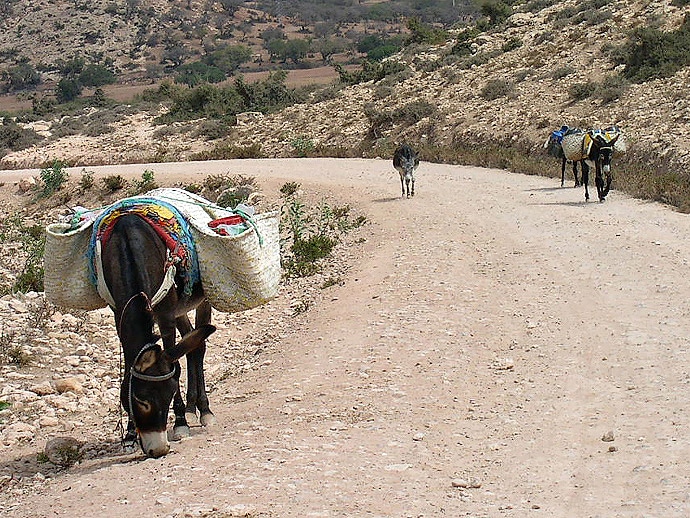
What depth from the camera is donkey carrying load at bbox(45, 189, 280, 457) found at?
5918 millimetres

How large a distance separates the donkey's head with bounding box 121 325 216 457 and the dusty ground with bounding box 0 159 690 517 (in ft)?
1.13

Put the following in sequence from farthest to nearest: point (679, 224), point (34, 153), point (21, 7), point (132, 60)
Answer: point (21, 7) < point (132, 60) < point (34, 153) < point (679, 224)

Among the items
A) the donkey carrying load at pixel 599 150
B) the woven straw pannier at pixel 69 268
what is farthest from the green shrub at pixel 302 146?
the woven straw pannier at pixel 69 268

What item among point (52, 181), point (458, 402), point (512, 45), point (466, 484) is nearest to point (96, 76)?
point (512, 45)

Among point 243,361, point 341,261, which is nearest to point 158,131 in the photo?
point 341,261

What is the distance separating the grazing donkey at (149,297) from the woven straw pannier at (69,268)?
0.36 meters

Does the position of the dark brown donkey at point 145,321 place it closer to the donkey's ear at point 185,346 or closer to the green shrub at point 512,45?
the donkey's ear at point 185,346

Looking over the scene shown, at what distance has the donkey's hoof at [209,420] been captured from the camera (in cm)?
728

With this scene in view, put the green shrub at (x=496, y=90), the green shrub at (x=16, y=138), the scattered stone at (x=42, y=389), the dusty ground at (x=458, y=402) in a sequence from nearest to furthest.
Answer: the dusty ground at (x=458, y=402) → the scattered stone at (x=42, y=389) → the green shrub at (x=496, y=90) → the green shrub at (x=16, y=138)

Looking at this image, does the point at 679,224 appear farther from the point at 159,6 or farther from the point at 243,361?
the point at 159,6

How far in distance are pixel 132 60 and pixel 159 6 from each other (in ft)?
49.0

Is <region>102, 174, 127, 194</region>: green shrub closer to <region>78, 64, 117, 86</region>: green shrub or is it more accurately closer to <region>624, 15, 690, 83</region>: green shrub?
<region>624, 15, 690, 83</region>: green shrub

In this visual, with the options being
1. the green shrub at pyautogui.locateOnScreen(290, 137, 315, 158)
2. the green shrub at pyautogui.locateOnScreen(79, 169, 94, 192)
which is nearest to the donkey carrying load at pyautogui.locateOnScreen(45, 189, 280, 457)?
the green shrub at pyautogui.locateOnScreen(79, 169, 94, 192)

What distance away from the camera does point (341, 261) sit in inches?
553
